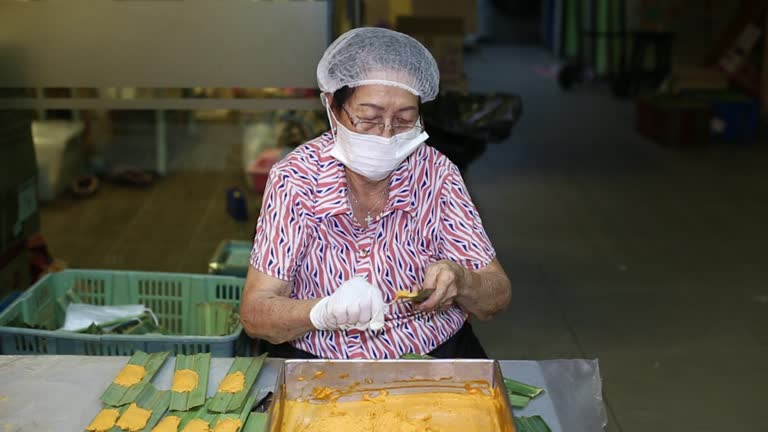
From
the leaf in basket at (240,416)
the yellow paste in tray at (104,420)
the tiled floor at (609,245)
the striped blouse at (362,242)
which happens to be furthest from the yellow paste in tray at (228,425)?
the tiled floor at (609,245)

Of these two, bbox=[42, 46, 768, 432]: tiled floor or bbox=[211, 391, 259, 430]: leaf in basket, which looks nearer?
bbox=[211, 391, 259, 430]: leaf in basket

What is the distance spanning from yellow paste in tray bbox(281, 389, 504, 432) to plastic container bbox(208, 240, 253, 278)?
1.55 m

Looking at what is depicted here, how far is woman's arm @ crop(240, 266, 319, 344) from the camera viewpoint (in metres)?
1.99

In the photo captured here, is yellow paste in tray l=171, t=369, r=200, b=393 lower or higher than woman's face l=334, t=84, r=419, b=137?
lower

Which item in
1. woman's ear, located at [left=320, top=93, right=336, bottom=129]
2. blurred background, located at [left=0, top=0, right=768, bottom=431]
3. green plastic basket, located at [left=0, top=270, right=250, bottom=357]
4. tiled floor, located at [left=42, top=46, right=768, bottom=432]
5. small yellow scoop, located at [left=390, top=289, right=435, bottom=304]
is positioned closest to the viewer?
small yellow scoop, located at [left=390, top=289, right=435, bottom=304]

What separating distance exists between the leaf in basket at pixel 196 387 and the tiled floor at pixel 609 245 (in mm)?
1932

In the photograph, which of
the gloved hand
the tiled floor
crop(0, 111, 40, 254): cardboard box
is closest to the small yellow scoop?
the gloved hand

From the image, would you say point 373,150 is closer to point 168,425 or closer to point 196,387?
point 196,387

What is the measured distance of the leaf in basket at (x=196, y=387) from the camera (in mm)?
1714

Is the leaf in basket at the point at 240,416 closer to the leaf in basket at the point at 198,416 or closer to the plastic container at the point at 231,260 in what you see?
the leaf in basket at the point at 198,416

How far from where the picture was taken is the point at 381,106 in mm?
2086

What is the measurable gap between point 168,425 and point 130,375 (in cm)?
20

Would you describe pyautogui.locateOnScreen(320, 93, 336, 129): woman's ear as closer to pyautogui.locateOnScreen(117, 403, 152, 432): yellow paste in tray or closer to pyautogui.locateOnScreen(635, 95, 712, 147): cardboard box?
pyautogui.locateOnScreen(117, 403, 152, 432): yellow paste in tray

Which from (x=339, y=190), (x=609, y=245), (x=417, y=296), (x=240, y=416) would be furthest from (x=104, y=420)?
(x=609, y=245)
